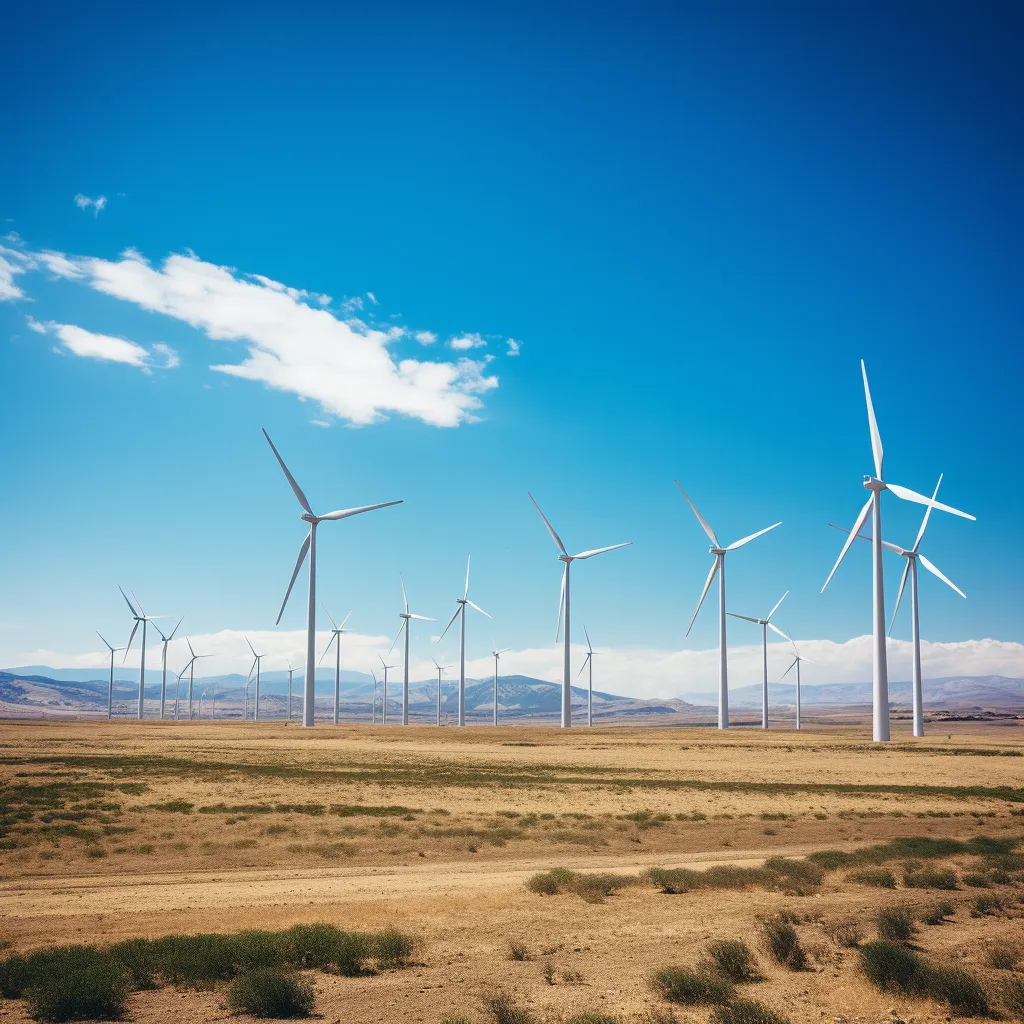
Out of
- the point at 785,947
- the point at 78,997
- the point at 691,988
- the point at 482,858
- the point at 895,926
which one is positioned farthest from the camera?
the point at 482,858

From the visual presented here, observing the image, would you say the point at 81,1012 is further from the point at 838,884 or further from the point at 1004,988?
the point at 838,884

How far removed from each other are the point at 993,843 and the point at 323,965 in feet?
106

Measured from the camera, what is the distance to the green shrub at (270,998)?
17.3 m

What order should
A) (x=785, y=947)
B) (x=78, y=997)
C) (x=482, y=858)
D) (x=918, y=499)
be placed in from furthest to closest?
1. (x=918, y=499)
2. (x=482, y=858)
3. (x=785, y=947)
4. (x=78, y=997)

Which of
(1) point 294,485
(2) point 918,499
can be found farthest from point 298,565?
(2) point 918,499

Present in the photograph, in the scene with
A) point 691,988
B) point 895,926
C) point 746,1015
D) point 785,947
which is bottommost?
point 895,926

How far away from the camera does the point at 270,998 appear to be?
56.8ft

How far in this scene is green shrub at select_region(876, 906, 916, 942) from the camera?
22.0 metres

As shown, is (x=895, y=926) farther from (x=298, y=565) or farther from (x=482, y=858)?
(x=298, y=565)

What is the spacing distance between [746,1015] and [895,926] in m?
8.27

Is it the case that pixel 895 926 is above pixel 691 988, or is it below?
below

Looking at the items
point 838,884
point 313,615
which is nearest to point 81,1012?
point 838,884

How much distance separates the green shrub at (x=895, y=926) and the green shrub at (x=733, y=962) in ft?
14.1

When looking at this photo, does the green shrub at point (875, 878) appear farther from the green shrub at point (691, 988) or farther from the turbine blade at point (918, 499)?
the turbine blade at point (918, 499)
